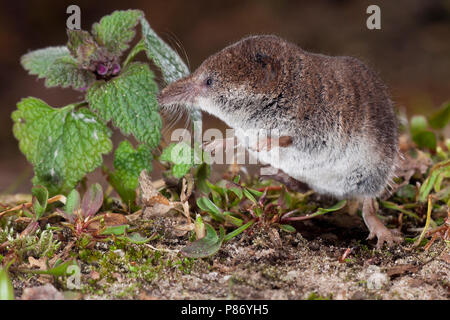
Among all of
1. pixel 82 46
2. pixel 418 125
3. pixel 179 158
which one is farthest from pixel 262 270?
pixel 418 125

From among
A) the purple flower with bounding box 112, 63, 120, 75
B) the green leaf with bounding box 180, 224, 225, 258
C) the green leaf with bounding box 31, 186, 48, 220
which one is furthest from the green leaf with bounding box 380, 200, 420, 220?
the green leaf with bounding box 31, 186, 48, 220

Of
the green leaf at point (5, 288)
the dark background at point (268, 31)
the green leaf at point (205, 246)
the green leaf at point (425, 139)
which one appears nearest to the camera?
the green leaf at point (5, 288)

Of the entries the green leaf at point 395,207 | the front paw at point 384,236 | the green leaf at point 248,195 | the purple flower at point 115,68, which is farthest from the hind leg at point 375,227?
the purple flower at point 115,68

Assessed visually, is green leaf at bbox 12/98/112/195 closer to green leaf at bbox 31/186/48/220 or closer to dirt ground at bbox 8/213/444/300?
green leaf at bbox 31/186/48/220

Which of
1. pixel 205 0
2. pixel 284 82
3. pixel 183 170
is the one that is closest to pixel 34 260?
pixel 183 170

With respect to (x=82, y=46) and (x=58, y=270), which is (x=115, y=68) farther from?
(x=58, y=270)

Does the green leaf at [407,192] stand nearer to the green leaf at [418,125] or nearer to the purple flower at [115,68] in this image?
the green leaf at [418,125]

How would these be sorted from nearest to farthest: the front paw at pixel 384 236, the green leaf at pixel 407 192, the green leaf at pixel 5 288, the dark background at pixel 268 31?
the green leaf at pixel 5 288 < the front paw at pixel 384 236 < the green leaf at pixel 407 192 < the dark background at pixel 268 31
